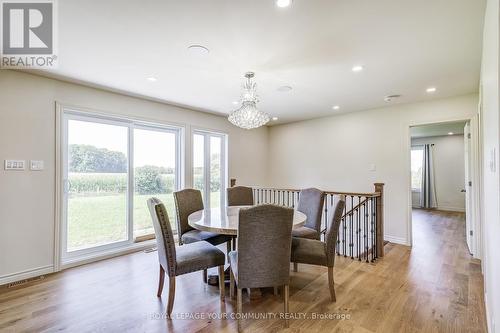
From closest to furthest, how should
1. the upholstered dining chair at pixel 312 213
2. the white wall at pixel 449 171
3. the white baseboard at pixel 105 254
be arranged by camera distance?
the upholstered dining chair at pixel 312 213, the white baseboard at pixel 105 254, the white wall at pixel 449 171

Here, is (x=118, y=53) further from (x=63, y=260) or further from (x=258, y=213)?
A: (x=63, y=260)

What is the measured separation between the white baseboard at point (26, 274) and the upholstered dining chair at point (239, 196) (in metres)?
2.38

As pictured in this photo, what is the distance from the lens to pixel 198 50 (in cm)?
240

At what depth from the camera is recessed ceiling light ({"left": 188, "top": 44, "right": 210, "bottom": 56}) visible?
7.65 feet

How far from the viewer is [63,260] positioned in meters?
3.21

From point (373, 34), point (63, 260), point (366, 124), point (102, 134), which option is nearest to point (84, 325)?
point (63, 260)

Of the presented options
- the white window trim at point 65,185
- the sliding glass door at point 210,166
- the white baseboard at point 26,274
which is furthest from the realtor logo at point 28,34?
the sliding glass door at point 210,166

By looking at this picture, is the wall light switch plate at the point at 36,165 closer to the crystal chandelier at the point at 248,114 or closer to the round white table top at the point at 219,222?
the round white table top at the point at 219,222

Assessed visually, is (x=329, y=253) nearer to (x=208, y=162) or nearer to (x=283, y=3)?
(x=283, y=3)

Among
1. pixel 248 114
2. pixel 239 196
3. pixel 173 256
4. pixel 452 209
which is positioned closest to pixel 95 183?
pixel 239 196

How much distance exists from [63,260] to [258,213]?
297cm

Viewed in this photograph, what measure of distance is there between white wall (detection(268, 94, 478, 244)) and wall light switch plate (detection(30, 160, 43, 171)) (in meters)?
4.51

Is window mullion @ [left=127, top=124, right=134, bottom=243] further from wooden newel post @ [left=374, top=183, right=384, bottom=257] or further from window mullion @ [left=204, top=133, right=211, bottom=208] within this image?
wooden newel post @ [left=374, top=183, right=384, bottom=257]

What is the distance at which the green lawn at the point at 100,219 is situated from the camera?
3.38m
